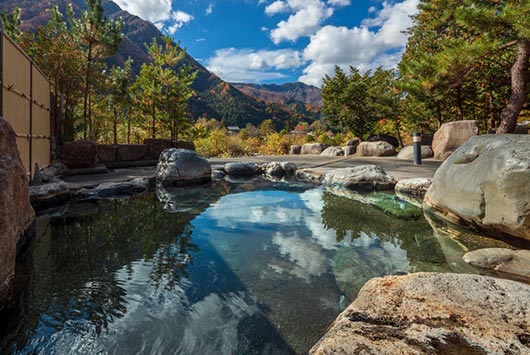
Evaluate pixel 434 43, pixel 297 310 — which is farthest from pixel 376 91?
pixel 297 310

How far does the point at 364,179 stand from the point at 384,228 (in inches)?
116

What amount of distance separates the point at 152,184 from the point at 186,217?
3.30 meters

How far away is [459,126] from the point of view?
9930 millimetres

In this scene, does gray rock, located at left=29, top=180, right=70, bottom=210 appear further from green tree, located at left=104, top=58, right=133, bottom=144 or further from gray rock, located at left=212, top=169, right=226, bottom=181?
green tree, located at left=104, top=58, right=133, bottom=144

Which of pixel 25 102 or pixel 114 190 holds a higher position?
pixel 25 102

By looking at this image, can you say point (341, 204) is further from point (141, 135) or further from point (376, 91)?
point (141, 135)

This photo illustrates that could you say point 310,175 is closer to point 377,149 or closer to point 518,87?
point 518,87

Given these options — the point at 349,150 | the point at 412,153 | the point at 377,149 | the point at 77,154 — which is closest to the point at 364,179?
the point at 412,153

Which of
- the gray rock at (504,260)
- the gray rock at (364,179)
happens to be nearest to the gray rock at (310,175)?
the gray rock at (364,179)

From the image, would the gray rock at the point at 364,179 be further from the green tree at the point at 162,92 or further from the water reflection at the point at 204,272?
the green tree at the point at 162,92

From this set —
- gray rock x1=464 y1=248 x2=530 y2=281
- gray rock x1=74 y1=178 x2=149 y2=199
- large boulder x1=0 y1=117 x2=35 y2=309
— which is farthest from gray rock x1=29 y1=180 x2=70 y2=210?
gray rock x1=464 y1=248 x2=530 y2=281

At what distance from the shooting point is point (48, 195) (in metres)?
5.12

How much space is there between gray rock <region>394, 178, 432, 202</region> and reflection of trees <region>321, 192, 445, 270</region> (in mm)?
1312

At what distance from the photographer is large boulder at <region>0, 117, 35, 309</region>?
2.06 m
